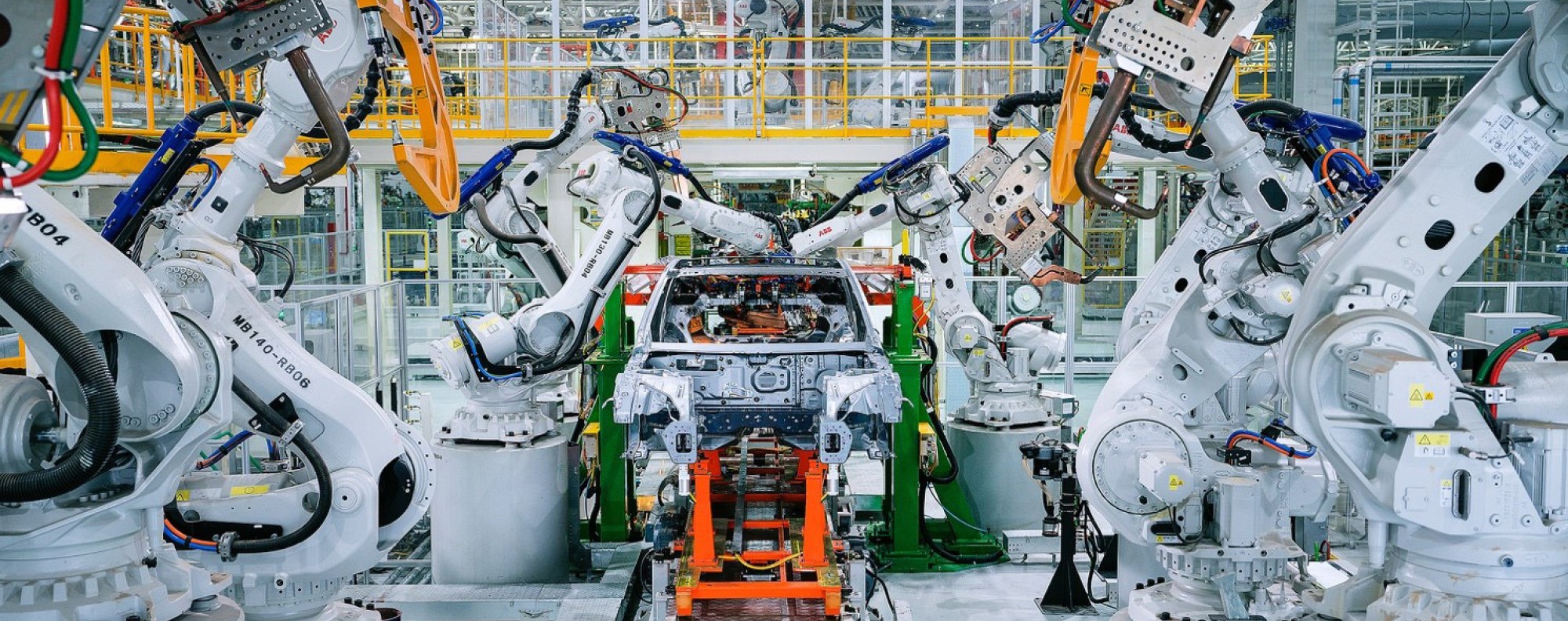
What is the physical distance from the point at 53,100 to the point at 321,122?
2.21 meters

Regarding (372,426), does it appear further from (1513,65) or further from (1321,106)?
(1321,106)

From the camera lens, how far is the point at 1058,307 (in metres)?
17.4

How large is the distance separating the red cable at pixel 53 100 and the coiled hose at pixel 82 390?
1387 millimetres

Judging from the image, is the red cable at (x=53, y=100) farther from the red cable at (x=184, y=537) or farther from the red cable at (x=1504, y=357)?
the red cable at (x=1504, y=357)

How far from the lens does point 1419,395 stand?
13.8 ft

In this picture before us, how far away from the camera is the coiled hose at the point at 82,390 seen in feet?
12.8

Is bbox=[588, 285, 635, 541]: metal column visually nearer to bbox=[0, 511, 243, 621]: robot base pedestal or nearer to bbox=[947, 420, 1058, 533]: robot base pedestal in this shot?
bbox=[947, 420, 1058, 533]: robot base pedestal

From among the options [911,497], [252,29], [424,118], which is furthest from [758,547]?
[252,29]

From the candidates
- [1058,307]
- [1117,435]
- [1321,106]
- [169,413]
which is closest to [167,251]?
[169,413]

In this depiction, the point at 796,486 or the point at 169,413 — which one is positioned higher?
the point at 169,413

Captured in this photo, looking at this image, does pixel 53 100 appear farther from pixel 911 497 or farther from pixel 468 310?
pixel 468 310

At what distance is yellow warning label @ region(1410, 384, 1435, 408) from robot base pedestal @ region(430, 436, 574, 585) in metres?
4.69

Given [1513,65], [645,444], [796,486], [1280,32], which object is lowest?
[796,486]

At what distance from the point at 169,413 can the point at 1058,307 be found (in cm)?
1445
